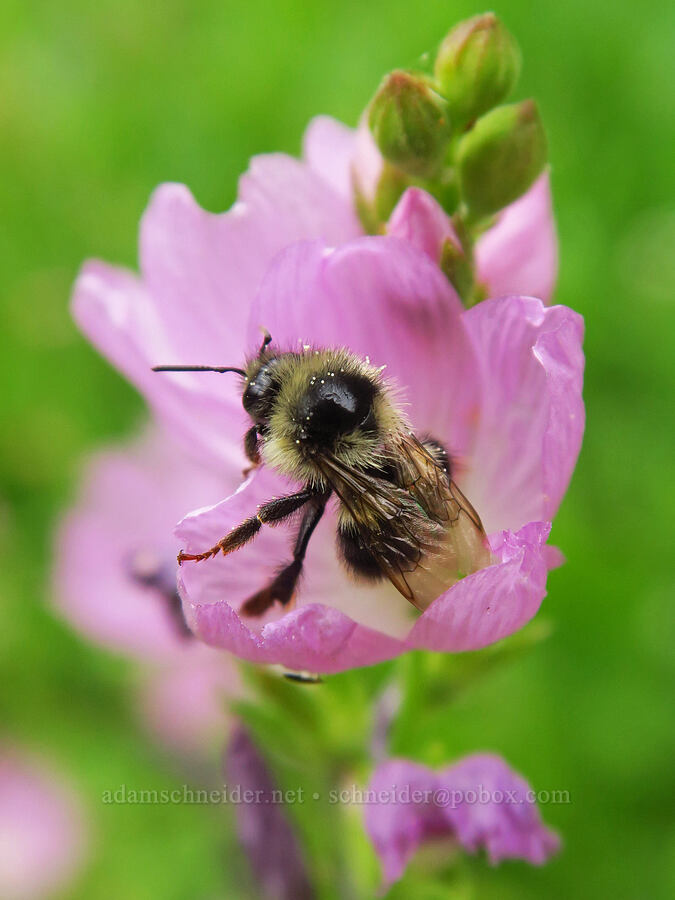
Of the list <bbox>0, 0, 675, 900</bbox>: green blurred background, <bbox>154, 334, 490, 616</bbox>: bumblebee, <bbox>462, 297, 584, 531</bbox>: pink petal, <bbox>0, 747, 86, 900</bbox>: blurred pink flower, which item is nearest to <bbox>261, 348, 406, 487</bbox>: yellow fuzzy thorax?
<bbox>154, 334, 490, 616</bbox>: bumblebee

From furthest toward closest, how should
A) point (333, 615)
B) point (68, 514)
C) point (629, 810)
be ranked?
point (68, 514) < point (629, 810) < point (333, 615)

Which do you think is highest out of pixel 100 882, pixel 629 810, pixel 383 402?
pixel 383 402

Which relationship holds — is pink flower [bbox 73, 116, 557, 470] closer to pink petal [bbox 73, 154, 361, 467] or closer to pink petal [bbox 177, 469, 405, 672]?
pink petal [bbox 73, 154, 361, 467]

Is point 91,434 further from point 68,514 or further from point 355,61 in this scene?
point 355,61

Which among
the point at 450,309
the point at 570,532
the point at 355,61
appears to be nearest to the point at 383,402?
the point at 450,309

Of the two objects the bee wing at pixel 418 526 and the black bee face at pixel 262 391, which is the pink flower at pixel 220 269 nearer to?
the black bee face at pixel 262 391

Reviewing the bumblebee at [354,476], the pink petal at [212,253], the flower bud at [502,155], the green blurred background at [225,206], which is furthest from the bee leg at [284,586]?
the green blurred background at [225,206]

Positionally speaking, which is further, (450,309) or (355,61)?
(355,61)

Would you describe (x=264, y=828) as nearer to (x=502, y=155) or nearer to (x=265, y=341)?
(x=265, y=341)
